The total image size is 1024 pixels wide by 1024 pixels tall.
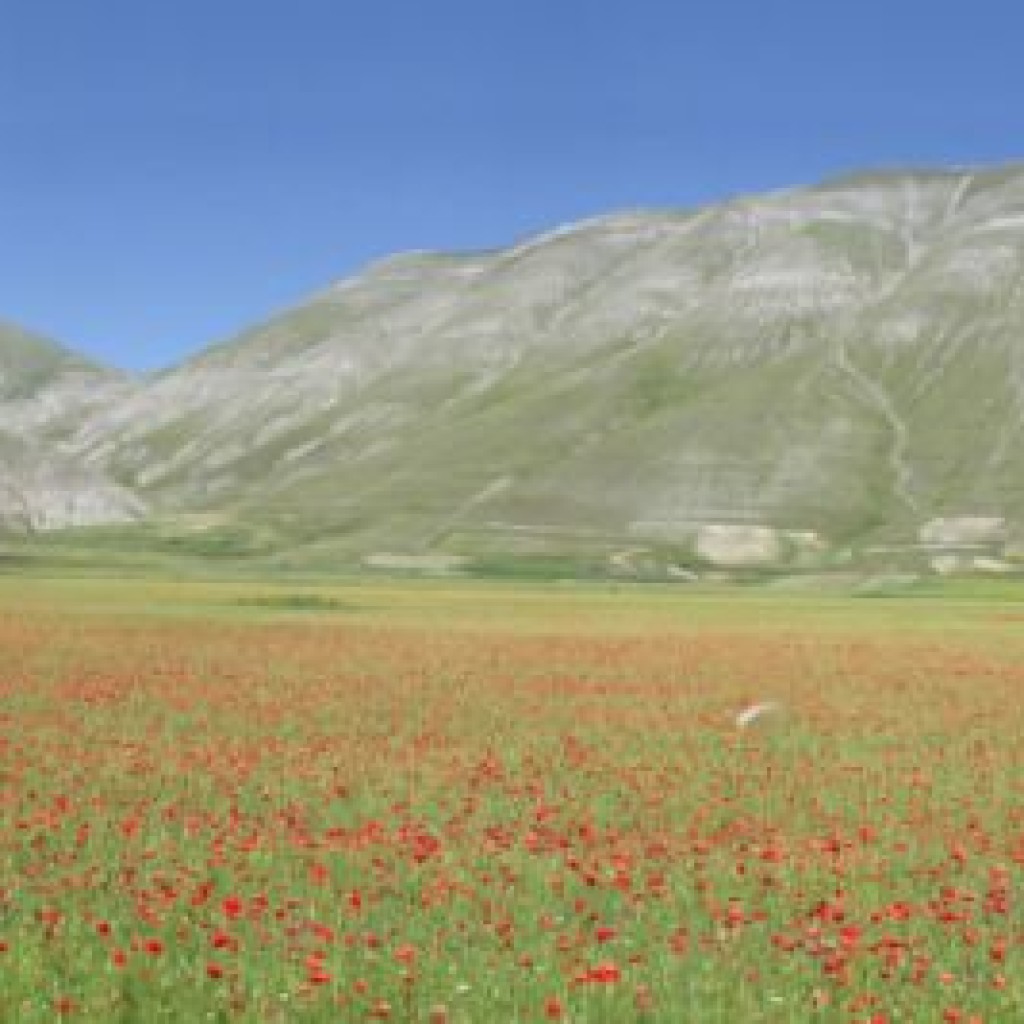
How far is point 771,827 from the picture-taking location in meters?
19.5

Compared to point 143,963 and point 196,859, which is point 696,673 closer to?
point 196,859

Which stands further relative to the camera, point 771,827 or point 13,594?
point 13,594

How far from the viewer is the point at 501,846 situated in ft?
56.8

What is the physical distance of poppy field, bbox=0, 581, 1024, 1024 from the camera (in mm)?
11844

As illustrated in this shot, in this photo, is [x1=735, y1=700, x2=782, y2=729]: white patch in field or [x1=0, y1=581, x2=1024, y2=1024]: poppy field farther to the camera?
[x1=735, y1=700, x2=782, y2=729]: white patch in field

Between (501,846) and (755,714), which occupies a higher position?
(755,714)

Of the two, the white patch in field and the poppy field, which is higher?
the white patch in field

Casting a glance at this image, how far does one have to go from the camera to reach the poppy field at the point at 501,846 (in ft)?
38.9

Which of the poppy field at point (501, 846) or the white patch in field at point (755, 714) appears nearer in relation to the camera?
the poppy field at point (501, 846)

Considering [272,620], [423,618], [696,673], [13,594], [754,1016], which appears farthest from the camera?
[13,594]

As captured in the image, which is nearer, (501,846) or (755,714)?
(501,846)

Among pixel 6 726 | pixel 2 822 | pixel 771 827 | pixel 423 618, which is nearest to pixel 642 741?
pixel 771 827

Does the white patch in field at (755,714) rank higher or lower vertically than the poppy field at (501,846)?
higher

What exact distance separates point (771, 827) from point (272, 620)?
184 ft
